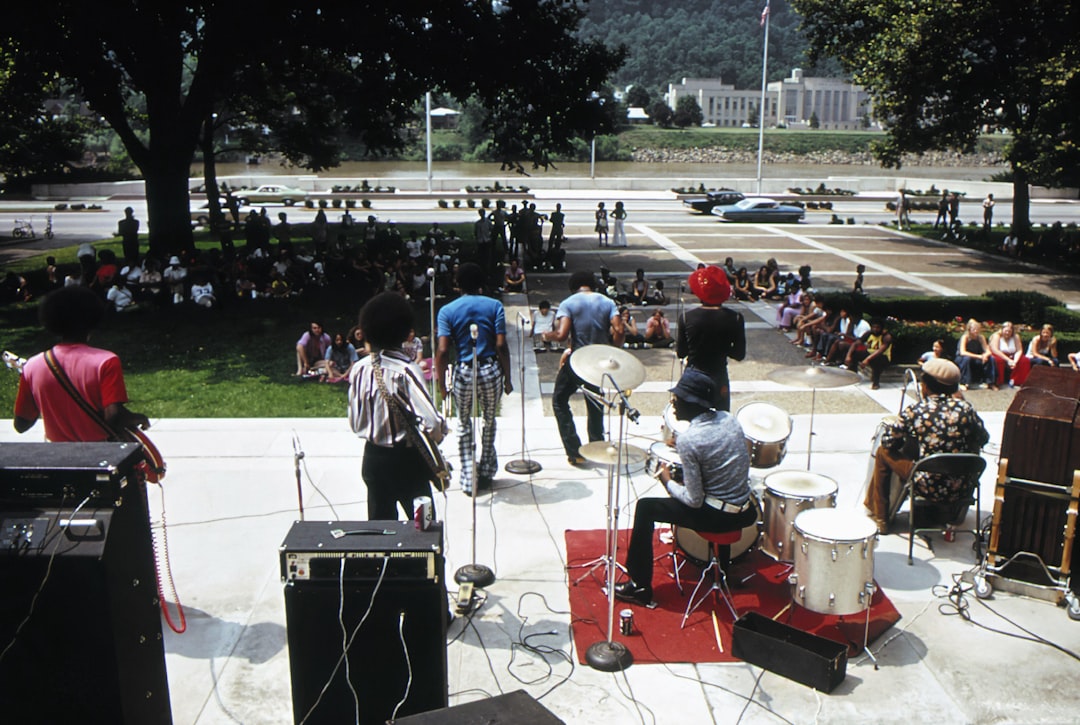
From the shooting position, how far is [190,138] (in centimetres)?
2161

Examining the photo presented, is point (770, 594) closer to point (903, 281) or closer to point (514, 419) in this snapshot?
point (514, 419)

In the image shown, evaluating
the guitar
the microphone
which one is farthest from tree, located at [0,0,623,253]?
the microphone

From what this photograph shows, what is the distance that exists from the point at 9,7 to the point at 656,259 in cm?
1685

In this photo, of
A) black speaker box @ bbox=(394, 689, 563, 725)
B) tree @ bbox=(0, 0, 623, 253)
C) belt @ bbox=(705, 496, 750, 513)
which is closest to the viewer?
black speaker box @ bbox=(394, 689, 563, 725)

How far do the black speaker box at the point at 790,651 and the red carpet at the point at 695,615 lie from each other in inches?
7.1

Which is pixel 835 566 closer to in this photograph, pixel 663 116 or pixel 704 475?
pixel 704 475

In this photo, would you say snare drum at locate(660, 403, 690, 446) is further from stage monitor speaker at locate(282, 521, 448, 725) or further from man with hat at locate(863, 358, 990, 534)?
stage monitor speaker at locate(282, 521, 448, 725)

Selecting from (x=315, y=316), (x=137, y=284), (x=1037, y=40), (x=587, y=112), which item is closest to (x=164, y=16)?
(x=137, y=284)

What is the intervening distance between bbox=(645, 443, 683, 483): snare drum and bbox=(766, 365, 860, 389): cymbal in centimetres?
128

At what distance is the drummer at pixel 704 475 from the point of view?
6.00 m

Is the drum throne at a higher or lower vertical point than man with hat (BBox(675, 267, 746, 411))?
lower

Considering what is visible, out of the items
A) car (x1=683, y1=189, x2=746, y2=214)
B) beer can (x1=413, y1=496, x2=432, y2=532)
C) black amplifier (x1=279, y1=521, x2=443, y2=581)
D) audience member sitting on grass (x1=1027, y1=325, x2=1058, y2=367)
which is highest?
car (x1=683, y1=189, x2=746, y2=214)

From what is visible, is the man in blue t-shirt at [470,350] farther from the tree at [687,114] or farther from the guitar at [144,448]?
the tree at [687,114]

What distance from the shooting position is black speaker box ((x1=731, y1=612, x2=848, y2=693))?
222 inches
